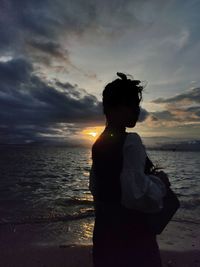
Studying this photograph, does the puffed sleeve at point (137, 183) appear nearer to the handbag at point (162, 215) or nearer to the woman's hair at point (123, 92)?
the handbag at point (162, 215)

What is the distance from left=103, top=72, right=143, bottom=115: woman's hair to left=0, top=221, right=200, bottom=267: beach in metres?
5.10

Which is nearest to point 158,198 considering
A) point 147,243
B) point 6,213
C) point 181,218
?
point 147,243

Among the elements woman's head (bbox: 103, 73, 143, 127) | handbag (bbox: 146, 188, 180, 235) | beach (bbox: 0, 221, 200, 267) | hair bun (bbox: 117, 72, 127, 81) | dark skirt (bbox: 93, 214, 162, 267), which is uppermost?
hair bun (bbox: 117, 72, 127, 81)

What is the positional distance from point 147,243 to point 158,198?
0.35 meters

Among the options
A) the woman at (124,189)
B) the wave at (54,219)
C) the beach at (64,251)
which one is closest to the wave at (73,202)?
the wave at (54,219)

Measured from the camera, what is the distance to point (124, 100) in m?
2.45

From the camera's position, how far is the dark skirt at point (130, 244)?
226cm

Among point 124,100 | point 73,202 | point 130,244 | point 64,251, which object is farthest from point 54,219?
point 124,100

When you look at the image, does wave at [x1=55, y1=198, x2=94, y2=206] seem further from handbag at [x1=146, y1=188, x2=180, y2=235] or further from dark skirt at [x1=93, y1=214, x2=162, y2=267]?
handbag at [x1=146, y1=188, x2=180, y2=235]

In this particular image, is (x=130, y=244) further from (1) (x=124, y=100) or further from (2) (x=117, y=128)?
(1) (x=124, y=100)

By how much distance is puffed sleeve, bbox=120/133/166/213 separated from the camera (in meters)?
2.14

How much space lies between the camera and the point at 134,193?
214 cm

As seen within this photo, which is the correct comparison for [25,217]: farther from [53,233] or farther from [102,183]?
[102,183]

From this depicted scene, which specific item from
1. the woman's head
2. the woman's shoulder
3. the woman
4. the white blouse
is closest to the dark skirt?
the woman
